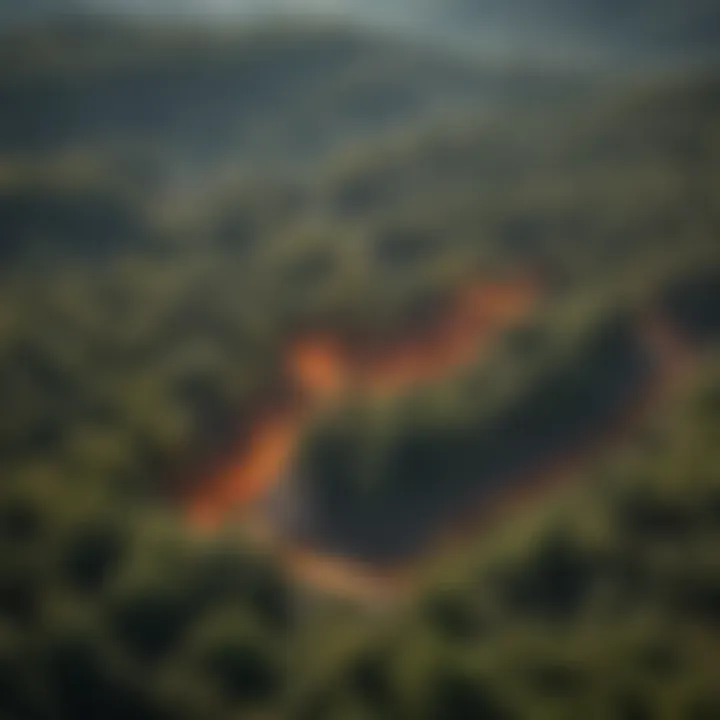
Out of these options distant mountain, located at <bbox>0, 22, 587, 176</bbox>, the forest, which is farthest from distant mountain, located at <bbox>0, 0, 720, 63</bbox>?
the forest

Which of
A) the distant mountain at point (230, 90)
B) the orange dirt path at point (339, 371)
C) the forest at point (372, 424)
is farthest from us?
the distant mountain at point (230, 90)

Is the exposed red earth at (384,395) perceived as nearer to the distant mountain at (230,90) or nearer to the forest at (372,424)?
the forest at (372,424)

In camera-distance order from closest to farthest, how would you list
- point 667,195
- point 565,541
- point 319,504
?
point 565,541, point 319,504, point 667,195

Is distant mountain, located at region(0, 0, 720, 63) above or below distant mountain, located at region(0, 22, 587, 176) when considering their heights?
above

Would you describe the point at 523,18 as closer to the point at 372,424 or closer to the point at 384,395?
the point at 384,395

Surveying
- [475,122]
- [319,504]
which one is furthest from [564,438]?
[475,122]

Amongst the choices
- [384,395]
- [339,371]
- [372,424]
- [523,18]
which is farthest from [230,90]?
[523,18]

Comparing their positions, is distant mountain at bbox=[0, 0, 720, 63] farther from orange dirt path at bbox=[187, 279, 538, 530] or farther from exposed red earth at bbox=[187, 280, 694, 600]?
exposed red earth at bbox=[187, 280, 694, 600]

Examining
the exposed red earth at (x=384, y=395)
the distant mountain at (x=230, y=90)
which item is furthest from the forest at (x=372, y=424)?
the distant mountain at (x=230, y=90)

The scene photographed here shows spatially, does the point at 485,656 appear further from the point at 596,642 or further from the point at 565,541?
the point at 565,541

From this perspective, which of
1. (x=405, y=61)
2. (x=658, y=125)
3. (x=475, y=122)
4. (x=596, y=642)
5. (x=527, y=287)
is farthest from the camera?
(x=405, y=61)

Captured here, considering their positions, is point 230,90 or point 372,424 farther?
point 230,90
